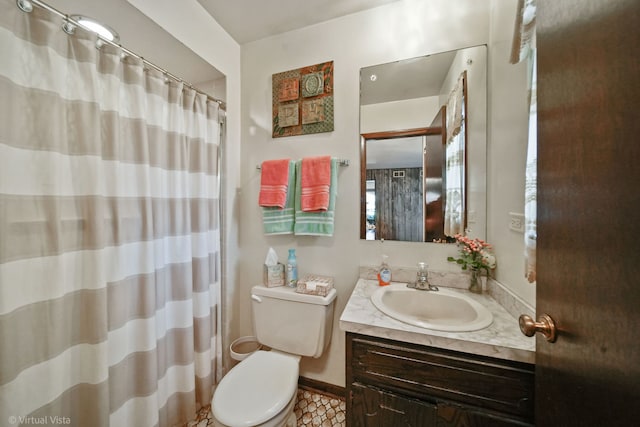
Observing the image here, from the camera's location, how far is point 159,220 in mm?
1141

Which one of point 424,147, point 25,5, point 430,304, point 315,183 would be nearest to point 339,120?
point 315,183

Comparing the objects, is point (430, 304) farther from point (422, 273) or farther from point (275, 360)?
point (275, 360)

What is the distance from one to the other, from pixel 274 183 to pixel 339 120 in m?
0.58

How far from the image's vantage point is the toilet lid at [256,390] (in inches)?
35.7

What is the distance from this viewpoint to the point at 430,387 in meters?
0.81

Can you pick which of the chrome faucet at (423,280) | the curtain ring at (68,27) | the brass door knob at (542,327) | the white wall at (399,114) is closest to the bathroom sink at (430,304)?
the chrome faucet at (423,280)

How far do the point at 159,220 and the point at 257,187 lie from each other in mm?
665

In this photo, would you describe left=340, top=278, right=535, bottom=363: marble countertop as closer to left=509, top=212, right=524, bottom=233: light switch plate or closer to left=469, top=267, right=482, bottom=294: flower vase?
left=469, top=267, right=482, bottom=294: flower vase

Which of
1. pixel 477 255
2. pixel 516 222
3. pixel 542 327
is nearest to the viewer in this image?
pixel 542 327

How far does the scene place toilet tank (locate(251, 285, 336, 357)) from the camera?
1287 mm

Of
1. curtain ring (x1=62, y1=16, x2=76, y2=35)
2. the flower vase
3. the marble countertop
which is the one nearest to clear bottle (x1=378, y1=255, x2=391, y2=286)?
the marble countertop

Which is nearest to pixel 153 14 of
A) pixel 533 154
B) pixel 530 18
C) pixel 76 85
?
pixel 76 85

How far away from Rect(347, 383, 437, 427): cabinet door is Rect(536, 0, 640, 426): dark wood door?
342 mm

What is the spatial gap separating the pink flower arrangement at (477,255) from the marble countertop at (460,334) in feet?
0.66
